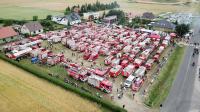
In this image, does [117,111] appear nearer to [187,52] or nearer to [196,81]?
[196,81]

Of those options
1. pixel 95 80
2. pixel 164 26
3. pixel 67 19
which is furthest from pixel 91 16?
pixel 95 80

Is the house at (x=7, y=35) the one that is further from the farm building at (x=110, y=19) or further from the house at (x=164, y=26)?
the house at (x=164, y=26)

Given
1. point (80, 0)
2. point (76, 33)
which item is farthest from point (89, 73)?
point (80, 0)

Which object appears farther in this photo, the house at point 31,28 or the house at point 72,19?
the house at point 72,19

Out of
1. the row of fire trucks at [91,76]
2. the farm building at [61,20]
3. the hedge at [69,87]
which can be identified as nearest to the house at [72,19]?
the farm building at [61,20]

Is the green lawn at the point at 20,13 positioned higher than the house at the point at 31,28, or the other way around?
the green lawn at the point at 20,13

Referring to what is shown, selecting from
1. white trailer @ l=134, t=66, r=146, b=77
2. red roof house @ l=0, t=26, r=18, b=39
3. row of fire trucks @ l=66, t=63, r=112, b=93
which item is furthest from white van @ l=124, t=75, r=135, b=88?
red roof house @ l=0, t=26, r=18, b=39
